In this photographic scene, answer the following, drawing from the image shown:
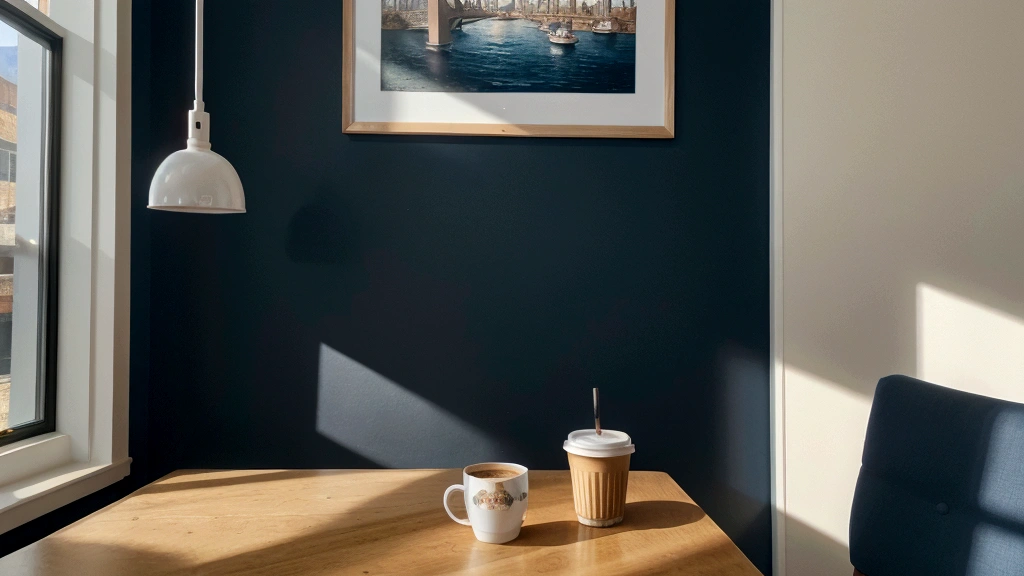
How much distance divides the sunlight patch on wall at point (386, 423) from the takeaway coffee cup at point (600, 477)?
24.2 inches

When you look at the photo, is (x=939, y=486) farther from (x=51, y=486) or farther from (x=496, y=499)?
(x=51, y=486)

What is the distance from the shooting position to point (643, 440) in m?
1.76

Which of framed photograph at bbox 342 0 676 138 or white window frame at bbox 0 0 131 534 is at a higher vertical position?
framed photograph at bbox 342 0 676 138

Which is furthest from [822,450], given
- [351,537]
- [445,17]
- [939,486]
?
[445,17]

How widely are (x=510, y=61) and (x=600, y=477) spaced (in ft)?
3.74

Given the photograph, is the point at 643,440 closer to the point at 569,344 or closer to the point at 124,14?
the point at 569,344

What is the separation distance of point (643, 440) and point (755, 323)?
0.44 m

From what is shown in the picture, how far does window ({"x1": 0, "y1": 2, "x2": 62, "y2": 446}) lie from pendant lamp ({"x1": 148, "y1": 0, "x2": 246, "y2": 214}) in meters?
0.43

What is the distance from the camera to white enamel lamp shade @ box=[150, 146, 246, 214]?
4.12 feet

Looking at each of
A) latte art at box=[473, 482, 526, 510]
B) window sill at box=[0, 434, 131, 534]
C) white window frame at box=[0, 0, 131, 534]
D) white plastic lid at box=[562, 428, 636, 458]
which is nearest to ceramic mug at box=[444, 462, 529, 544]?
latte art at box=[473, 482, 526, 510]

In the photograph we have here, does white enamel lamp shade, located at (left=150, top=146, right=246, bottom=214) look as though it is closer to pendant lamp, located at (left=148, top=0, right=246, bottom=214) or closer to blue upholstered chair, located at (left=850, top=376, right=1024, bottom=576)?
pendant lamp, located at (left=148, top=0, right=246, bottom=214)

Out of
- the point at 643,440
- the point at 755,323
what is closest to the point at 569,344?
the point at 643,440

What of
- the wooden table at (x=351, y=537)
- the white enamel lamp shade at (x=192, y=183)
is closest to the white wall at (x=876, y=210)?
the wooden table at (x=351, y=537)

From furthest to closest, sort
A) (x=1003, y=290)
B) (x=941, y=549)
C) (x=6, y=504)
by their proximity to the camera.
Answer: (x=1003, y=290)
(x=6, y=504)
(x=941, y=549)
